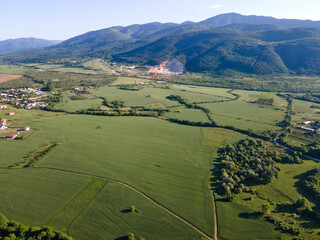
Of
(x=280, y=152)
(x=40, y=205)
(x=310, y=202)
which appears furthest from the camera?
(x=280, y=152)

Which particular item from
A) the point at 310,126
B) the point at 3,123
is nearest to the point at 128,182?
the point at 3,123

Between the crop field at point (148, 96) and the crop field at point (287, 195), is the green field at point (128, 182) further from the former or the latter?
the crop field at point (148, 96)

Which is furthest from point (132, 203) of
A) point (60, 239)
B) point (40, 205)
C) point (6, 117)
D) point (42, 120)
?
point (6, 117)

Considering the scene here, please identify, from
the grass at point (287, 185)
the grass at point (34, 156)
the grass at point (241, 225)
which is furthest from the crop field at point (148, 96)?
the grass at point (241, 225)

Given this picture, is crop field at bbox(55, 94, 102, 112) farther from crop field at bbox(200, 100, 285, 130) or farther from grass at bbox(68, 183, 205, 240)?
grass at bbox(68, 183, 205, 240)

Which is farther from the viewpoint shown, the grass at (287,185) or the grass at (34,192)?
the grass at (287,185)

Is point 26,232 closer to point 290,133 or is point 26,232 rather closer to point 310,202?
point 310,202

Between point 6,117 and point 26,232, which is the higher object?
point 6,117
